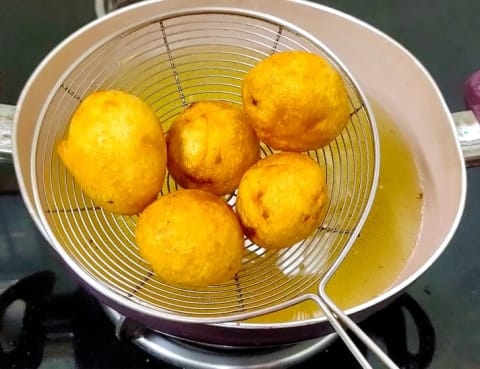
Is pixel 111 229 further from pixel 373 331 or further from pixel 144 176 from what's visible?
pixel 373 331

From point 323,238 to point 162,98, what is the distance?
0.25 metres

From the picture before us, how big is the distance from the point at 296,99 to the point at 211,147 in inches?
3.3

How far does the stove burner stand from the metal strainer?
8cm

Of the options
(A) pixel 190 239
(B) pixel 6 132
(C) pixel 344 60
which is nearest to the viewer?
(A) pixel 190 239

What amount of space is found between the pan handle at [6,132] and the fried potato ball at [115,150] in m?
0.09

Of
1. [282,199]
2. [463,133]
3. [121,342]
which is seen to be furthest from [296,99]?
[121,342]

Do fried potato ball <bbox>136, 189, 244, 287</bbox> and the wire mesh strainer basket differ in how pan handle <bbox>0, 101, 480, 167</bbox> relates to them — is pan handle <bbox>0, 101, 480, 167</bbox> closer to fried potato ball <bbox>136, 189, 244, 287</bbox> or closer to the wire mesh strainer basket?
the wire mesh strainer basket

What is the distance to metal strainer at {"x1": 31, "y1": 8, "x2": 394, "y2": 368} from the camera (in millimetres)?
568

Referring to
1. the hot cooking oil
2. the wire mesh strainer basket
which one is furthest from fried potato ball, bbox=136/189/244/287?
the hot cooking oil

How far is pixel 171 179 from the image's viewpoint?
69cm

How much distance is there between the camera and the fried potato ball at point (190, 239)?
19.1 inches

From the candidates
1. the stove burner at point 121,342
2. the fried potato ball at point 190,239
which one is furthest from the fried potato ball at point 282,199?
the stove burner at point 121,342

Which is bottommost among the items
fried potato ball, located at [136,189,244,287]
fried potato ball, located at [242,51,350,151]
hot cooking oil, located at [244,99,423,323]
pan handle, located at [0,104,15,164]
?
hot cooking oil, located at [244,99,423,323]

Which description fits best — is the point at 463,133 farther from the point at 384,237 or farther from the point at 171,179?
the point at 171,179
